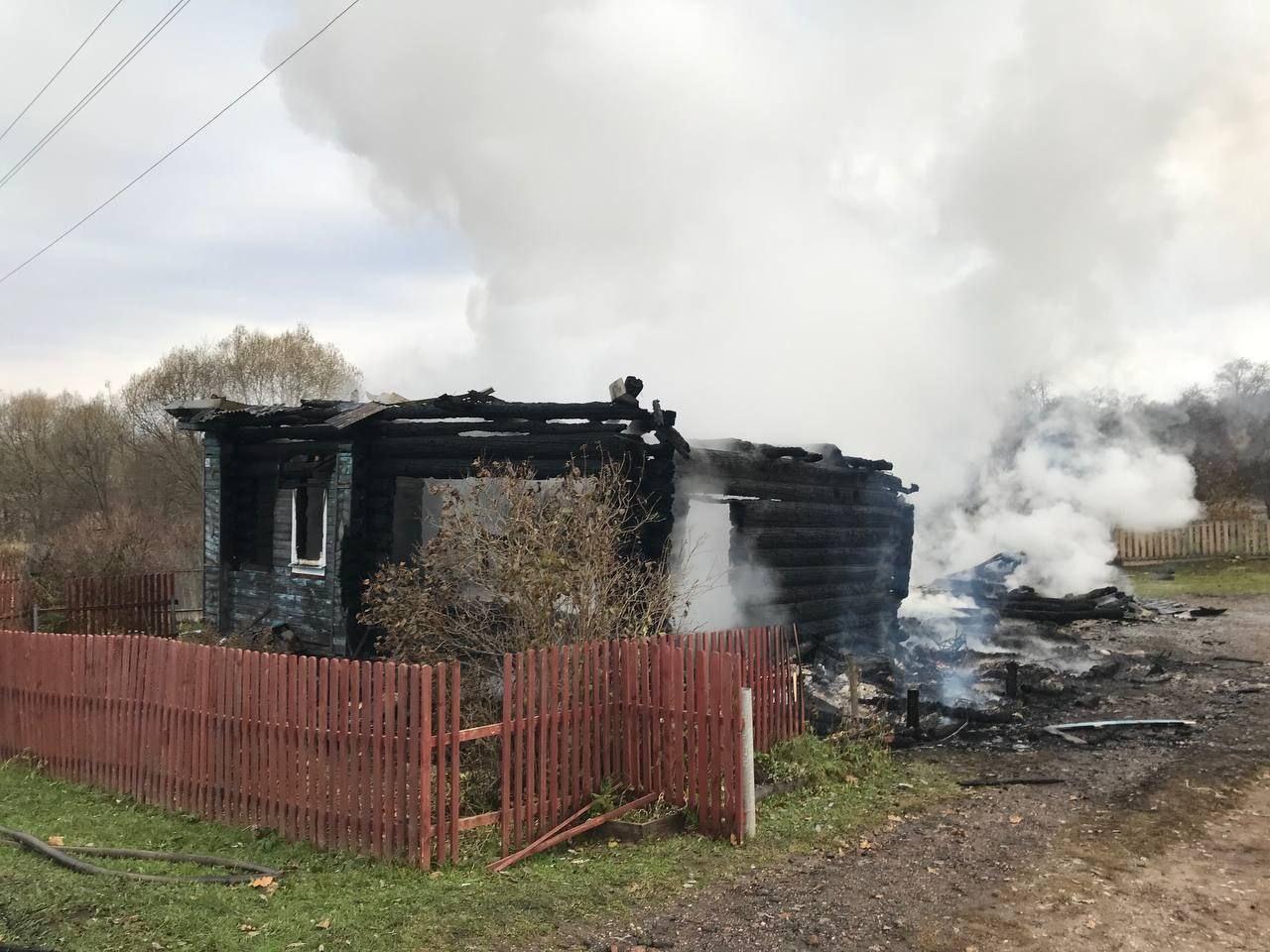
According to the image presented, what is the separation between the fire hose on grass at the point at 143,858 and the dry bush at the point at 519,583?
2.51 meters

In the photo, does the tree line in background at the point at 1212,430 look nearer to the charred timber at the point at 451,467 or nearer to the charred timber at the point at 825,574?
the charred timber at the point at 825,574

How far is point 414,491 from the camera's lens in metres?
15.7

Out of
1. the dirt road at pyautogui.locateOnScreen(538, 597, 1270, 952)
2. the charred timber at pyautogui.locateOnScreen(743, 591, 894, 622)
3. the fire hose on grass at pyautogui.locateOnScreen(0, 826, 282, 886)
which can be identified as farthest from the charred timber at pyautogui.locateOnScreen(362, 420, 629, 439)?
the fire hose on grass at pyautogui.locateOnScreen(0, 826, 282, 886)

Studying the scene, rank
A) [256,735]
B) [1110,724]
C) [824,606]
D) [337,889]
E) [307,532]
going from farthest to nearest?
[824,606]
[307,532]
[1110,724]
[256,735]
[337,889]

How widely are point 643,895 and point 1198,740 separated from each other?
7.34 m

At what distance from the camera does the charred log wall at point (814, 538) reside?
14.0 metres

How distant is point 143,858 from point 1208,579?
94.2 feet

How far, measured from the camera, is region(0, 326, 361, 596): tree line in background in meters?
33.2

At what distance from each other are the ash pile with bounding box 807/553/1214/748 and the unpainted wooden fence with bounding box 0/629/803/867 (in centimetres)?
291

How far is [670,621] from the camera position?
33.4ft

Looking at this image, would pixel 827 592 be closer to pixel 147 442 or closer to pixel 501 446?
pixel 501 446

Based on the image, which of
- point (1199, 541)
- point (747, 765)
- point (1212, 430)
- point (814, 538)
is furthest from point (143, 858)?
point (1212, 430)

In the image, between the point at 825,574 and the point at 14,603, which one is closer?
the point at 14,603

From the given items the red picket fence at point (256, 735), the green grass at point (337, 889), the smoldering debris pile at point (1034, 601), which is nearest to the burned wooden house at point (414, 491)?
the red picket fence at point (256, 735)
